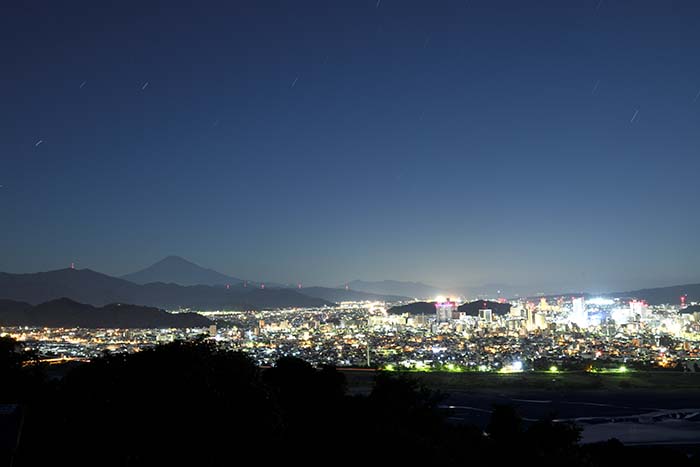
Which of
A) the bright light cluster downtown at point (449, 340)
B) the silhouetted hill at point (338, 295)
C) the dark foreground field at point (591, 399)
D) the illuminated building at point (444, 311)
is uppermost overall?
the silhouetted hill at point (338, 295)

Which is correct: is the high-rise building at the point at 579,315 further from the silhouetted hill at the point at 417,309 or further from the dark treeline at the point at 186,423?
the dark treeline at the point at 186,423

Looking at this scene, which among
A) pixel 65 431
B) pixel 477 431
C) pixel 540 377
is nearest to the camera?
pixel 65 431

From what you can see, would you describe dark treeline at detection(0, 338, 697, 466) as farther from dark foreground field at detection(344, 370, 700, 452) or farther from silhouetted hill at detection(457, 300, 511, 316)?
silhouetted hill at detection(457, 300, 511, 316)

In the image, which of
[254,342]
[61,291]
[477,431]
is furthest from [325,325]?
[477,431]

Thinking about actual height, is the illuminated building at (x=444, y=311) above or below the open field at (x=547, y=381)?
above

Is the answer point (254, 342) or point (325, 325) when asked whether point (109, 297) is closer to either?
point (325, 325)

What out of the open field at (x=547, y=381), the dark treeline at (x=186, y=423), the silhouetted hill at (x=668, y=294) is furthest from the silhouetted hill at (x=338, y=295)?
the dark treeline at (x=186, y=423)
